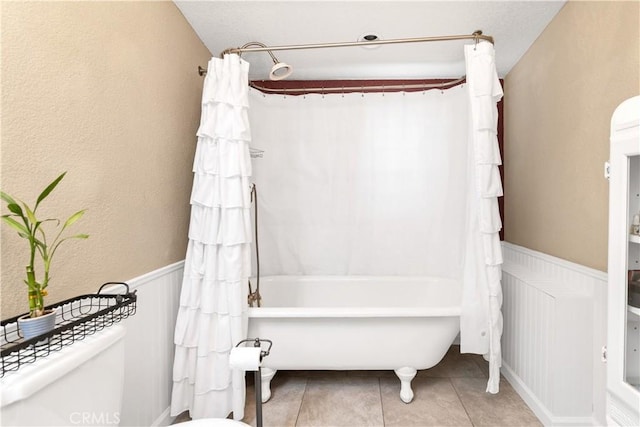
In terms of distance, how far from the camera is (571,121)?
197 centimetres

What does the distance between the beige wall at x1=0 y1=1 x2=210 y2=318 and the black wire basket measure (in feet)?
0.20

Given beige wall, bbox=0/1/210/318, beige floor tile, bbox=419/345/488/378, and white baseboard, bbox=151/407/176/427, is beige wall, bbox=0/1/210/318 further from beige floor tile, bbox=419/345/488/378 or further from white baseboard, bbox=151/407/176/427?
beige floor tile, bbox=419/345/488/378

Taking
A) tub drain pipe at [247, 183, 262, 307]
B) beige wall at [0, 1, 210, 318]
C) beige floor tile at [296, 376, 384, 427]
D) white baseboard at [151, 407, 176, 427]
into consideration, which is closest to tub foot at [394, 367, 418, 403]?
beige floor tile at [296, 376, 384, 427]

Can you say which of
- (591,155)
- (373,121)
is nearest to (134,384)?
(373,121)

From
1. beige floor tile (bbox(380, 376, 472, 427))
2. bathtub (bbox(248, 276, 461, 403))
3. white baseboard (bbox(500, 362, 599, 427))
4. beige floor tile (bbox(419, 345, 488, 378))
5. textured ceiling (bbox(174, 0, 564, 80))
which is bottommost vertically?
beige floor tile (bbox(380, 376, 472, 427))

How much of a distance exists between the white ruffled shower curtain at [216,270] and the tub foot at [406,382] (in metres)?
0.94

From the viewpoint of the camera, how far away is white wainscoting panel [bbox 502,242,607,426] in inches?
68.9

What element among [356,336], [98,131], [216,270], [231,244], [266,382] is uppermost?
[98,131]

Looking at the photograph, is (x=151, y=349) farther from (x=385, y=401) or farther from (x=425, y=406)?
(x=425, y=406)

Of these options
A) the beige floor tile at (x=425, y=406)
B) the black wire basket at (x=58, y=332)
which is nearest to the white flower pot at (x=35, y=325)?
the black wire basket at (x=58, y=332)

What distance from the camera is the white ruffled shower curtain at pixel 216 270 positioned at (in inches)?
74.4

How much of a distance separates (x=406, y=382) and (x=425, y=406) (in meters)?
0.16

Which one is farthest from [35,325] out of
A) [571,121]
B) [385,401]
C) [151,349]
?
[571,121]

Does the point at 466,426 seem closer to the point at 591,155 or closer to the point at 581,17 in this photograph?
the point at 591,155
